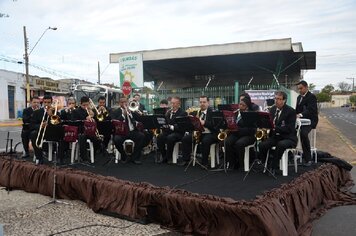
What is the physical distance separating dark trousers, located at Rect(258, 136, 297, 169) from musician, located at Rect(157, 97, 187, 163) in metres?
1.94

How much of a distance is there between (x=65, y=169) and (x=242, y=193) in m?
3.62

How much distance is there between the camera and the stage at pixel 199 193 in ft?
15.5

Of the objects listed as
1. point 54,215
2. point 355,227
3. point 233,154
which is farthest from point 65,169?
point 355,227

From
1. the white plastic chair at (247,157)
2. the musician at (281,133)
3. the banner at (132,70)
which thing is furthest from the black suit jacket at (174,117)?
the banner at (132,70)

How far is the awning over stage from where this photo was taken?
47.9 ft

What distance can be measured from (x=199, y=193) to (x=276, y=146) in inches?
83.7

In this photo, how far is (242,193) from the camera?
5516 mm

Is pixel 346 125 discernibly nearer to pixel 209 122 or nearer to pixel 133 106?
pixel 133 106

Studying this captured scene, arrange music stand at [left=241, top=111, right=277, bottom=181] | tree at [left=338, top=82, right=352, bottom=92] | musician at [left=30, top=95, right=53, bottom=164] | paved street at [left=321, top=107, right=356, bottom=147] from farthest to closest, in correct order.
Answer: tree at [left=338, top=82, right=352, bottom=92], paved street at [left=321, top=107, right=356, bottom=147], musician at [left=30, top=95, right=53, bottom=164], music stand at [left=241, top=111, right=277, bottom=181]

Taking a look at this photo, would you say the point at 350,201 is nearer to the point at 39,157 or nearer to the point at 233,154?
the point at 233,154

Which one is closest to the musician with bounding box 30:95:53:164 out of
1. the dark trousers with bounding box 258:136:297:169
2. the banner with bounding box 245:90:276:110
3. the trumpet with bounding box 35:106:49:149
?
the trumpet with bounding box 35:106:49:149

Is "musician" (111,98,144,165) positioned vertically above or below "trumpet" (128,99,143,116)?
below

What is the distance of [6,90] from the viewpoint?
117 feet

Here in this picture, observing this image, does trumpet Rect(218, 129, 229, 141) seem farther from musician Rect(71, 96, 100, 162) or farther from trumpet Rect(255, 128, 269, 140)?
musician Rect(71, 96, 100, 162)
